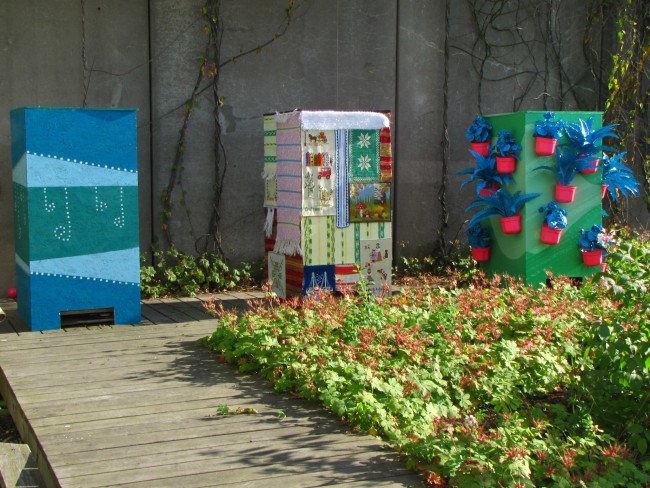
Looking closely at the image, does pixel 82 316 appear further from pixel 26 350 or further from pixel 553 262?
pixel 553 262

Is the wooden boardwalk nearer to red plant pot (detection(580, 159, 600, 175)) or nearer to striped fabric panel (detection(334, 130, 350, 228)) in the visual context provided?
striped fabric panel (detection(334, 130, 350, 228))

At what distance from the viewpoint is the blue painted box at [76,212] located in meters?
6.03

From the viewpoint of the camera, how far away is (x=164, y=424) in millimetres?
4125

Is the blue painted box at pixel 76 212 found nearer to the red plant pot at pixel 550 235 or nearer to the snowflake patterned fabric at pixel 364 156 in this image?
the snowflake patterned fabric at pixel 364 156

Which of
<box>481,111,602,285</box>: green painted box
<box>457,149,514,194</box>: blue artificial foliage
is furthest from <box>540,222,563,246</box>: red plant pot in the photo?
<box>457,149,514,194</box>: blue artificial foliage

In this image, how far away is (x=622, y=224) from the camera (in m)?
9.09

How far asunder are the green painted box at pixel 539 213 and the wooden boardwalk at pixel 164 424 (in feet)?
9.11

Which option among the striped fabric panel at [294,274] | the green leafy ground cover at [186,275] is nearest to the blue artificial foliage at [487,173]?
the striped fabric panel at [294,274]

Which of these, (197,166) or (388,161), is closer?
(388,161)

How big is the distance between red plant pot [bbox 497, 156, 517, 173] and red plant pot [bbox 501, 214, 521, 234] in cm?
37

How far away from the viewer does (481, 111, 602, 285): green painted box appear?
6930 millimetres

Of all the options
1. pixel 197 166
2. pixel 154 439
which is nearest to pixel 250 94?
pixel 197 166

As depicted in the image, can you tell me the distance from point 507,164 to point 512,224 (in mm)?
477

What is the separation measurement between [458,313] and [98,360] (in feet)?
7.23
